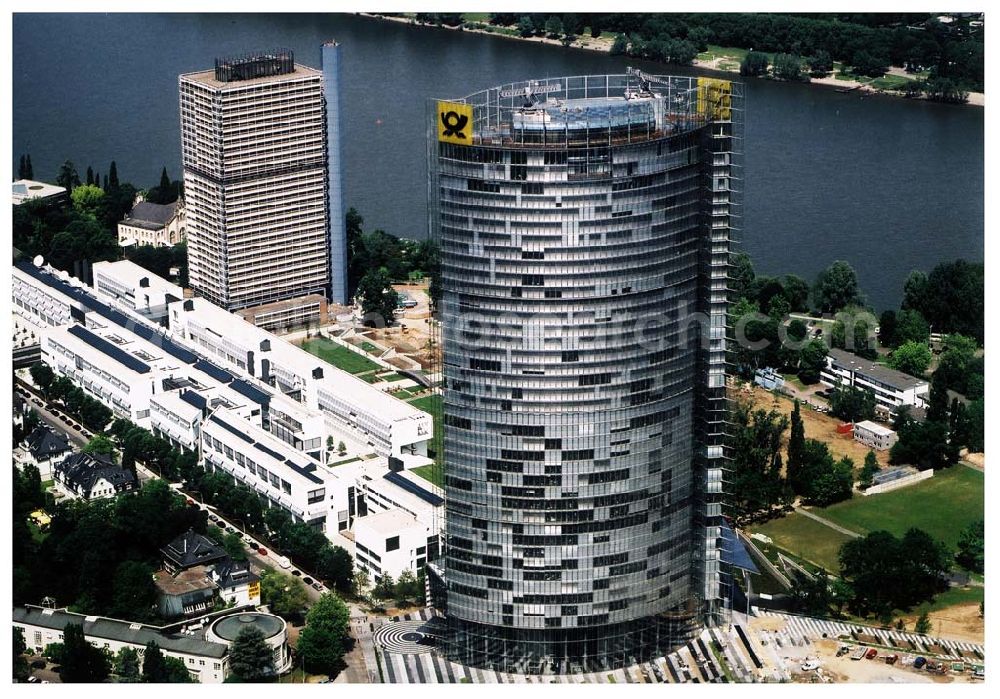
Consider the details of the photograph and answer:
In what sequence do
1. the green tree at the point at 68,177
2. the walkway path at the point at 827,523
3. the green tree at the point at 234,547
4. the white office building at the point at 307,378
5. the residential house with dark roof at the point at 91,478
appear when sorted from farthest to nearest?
1. the green tree at the point at 68,177
2. the white office building at the point at 307,378
3. the residential house with dark roof at the point at 91,478
4. the walkway path at the point at 827,523
5. the green tree at the point at 234,547

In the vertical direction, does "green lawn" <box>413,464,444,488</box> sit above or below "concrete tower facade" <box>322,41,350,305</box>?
below

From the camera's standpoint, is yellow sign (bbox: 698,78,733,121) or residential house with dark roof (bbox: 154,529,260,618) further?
residential house with dark roof (bbox: 154,529,260,618)

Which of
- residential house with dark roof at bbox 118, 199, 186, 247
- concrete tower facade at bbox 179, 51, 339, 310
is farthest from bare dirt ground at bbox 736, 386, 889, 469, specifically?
residential house with dark roof at bbox 118, 199, 186, 247

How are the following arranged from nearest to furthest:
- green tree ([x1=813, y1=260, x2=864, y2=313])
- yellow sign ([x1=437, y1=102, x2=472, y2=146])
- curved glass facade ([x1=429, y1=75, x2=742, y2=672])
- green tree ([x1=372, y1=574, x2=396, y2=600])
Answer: yellow sign ([x1=437, y1=102, x2=472, y2=146]), curved glass facade ([x1=429, y1=75, x2=742, y2=672]), green tree ([x1=372, y1=574, x2=396, y2=600]), green tree ([x1=813, y1=260, x2=864, y2=313])

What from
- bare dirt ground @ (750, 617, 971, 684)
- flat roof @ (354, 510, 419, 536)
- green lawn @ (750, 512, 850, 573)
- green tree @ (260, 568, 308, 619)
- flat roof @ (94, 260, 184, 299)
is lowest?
bare dirt ground @ (750, 617, 971, 684)

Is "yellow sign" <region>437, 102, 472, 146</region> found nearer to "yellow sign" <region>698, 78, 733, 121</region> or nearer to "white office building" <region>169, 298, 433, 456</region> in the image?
"yellow sign" <region>698, 78, 733, 121</region>

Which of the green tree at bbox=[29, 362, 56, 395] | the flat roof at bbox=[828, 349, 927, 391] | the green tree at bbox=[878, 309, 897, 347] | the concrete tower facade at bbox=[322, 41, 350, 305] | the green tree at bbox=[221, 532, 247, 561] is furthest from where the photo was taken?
the concrete tower facade at bbox=[322, 41, 350, 305]

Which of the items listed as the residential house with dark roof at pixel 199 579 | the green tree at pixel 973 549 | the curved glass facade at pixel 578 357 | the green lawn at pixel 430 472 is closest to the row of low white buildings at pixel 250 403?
the green lawn at pixel 430 472

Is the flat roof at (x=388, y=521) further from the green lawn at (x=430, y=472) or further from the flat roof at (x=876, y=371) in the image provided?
the flat roof at (x=876, y=371)
